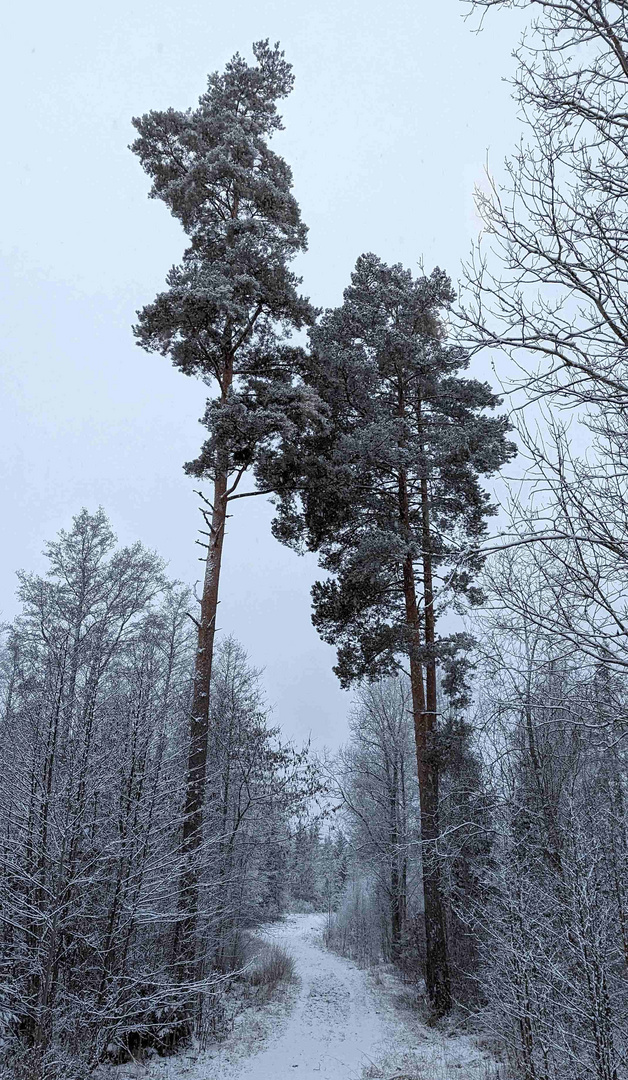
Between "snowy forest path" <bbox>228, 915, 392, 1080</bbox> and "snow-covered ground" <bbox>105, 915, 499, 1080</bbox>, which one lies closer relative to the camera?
"snow-covered ground" <bbox>105, 915, 499, 1080</bbox>

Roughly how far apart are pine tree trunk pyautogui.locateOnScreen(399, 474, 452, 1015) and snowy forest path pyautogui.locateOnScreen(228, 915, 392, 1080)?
4.02 ft

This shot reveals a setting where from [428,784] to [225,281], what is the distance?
10.0 m

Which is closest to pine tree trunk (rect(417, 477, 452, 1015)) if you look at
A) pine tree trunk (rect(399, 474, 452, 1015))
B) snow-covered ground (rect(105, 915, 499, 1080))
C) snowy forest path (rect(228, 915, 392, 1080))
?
pine tree trunk (rect(399, 474, 452, 1015))

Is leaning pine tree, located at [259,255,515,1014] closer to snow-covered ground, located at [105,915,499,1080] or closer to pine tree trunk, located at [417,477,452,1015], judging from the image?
pine tree trunk, located at [417,477,452,1015]

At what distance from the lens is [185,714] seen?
1322 centimetres

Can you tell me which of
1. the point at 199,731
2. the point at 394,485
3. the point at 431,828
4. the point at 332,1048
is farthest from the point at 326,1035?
the point at 394,485

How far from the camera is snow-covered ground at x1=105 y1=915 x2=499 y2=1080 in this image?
8422mm

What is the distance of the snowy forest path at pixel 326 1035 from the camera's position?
9172 millimetres

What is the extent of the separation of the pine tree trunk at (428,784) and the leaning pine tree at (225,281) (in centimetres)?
384

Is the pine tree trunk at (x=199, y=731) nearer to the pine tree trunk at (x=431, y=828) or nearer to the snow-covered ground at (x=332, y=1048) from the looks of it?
the snow-covered ground at (x=332, y=1048)

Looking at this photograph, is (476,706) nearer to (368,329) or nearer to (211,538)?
(211,538)

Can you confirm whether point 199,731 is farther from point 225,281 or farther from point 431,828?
point 225,281

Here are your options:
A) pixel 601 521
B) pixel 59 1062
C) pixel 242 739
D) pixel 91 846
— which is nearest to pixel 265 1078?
pixel 59 1062

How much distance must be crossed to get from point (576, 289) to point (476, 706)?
10.5 m
